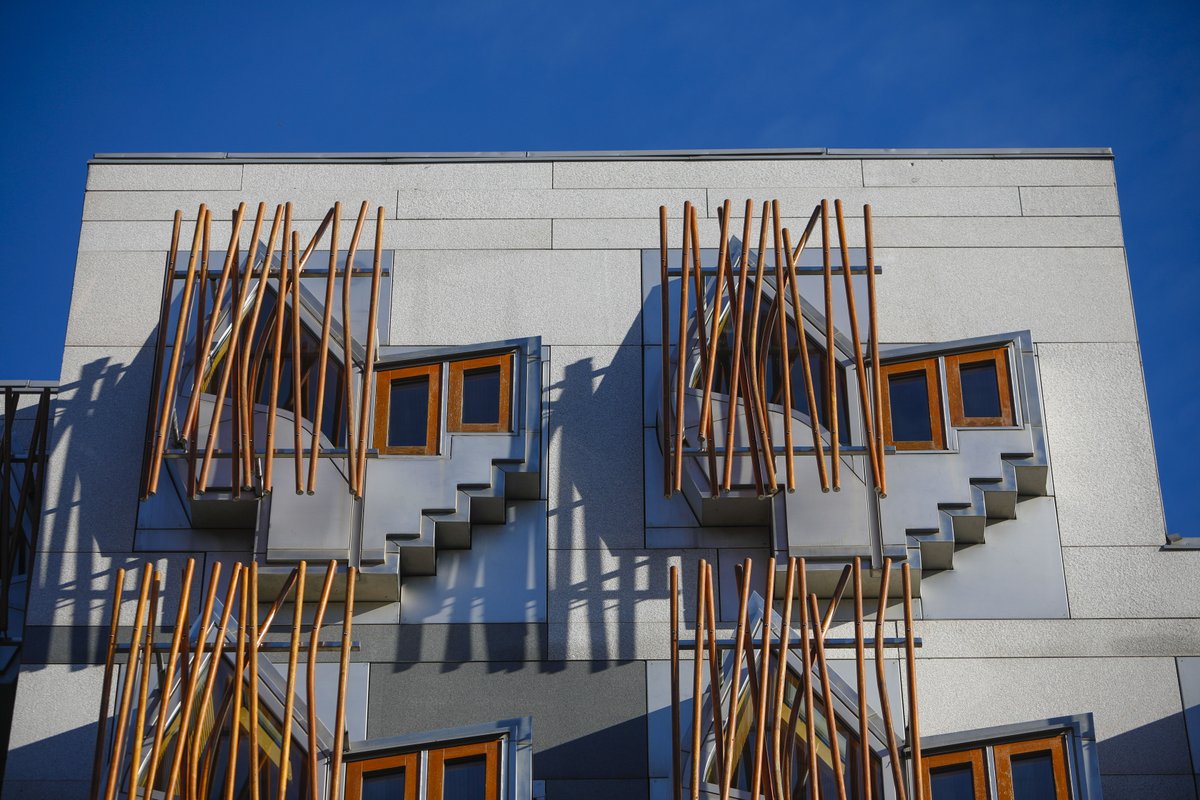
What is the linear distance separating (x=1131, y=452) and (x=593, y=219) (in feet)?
20.2

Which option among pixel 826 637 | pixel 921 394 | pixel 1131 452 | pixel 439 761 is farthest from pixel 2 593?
pixel 1131 452

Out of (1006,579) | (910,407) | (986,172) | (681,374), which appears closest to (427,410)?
(681,374)

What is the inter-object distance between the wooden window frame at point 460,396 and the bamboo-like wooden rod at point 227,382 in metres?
2.06

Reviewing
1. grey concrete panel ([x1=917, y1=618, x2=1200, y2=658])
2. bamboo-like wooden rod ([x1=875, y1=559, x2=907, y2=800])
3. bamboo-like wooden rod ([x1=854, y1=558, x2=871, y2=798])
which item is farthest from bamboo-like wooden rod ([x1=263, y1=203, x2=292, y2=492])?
grey concrete panel ([x1=917, y1=618, x2=1200, y2=658])

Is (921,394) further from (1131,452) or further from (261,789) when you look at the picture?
(261,789)

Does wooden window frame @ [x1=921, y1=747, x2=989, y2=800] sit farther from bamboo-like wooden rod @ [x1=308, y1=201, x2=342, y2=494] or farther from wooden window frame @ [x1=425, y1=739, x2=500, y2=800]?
bamboo-like wooden rod @ [x1=308, y1=201, x2=342, y2=494]

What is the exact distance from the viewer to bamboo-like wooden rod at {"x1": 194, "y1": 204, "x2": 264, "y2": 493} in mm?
15336

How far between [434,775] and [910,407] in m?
5.94

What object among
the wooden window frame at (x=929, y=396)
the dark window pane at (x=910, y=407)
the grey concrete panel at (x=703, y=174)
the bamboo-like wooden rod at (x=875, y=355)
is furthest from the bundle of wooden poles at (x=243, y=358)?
the dark window pane at (x=910, y=407)

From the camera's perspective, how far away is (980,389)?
16.4m

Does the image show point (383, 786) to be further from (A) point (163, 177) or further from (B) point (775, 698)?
(A) point (163, 177)

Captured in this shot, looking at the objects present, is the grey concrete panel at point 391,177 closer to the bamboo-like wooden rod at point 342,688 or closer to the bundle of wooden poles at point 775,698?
the bamboo-like wooden rod at point 342,688

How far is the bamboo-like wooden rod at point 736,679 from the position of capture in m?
13.5

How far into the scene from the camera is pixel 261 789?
13.8m
